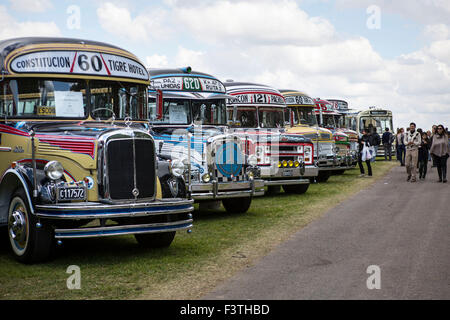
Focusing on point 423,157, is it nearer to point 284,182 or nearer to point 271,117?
point 271,117

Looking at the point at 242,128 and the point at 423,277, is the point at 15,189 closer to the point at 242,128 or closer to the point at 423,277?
the point at 423,277

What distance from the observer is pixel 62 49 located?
849cm

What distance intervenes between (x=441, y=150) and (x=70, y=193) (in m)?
15.1

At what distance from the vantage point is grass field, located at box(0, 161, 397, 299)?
6281 mm

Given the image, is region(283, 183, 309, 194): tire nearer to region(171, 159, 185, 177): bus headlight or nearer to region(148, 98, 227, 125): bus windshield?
region(148, 98, 227, 125): bus windshield

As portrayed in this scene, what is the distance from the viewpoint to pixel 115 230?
7.30m

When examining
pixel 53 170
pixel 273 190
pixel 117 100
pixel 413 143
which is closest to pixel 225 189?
pixel 117 100

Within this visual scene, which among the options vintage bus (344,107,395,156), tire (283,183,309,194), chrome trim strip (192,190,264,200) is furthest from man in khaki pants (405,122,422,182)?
vintage bus (344,107,395,156)

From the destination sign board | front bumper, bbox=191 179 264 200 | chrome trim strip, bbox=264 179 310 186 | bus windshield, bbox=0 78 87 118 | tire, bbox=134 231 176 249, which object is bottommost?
tire, bbox=134 231 176 249

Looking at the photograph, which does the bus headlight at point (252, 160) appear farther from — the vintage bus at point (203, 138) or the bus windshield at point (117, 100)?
the bus windshield at point (117, 100)

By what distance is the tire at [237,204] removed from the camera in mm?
12445

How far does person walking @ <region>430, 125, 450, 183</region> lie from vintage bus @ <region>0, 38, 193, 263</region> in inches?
528
